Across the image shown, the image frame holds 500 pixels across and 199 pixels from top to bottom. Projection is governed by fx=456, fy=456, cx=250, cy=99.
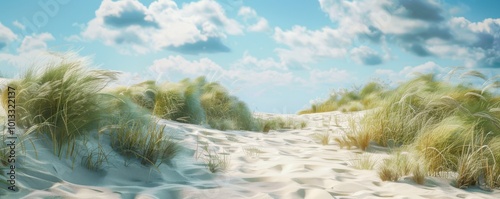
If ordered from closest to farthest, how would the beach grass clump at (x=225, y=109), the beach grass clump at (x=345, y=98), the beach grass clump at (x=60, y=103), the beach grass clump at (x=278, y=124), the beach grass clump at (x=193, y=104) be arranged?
the beach grass clump at (x=60, y=103), the beach grass clump at (x=193, y=104), the beach grass clump at (x=225, y=109), the beach grass clump at (x=278, y=124), the beach grass clump at (x=345, y=98)

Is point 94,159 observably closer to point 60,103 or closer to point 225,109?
point 60,103

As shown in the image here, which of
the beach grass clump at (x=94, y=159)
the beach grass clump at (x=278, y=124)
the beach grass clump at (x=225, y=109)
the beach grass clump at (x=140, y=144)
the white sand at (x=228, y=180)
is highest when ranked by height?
the beach grass clump at (x=225, y=109)

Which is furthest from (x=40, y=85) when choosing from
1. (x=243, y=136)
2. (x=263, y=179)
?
(x=243, y=136)

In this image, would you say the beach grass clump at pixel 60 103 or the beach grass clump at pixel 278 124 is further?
the beach grass clump at pixel 278 124

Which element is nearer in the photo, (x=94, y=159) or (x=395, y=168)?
(x=94, y=159)

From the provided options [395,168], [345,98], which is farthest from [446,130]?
[345,98]

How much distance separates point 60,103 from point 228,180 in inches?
56.2

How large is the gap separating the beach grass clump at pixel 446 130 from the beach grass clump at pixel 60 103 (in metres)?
2.73

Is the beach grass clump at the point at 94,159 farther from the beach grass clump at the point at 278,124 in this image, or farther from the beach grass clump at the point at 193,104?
the beach grass clump at the point at 278,124

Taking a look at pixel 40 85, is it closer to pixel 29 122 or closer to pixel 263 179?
pixel 29 122

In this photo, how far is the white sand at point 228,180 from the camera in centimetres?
298

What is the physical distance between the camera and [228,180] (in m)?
3.63

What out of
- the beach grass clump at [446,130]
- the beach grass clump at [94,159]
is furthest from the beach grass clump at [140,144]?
the beach grass clump at [446,130]

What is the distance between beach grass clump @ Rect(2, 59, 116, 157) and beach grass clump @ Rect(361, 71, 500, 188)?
8.95 ft
